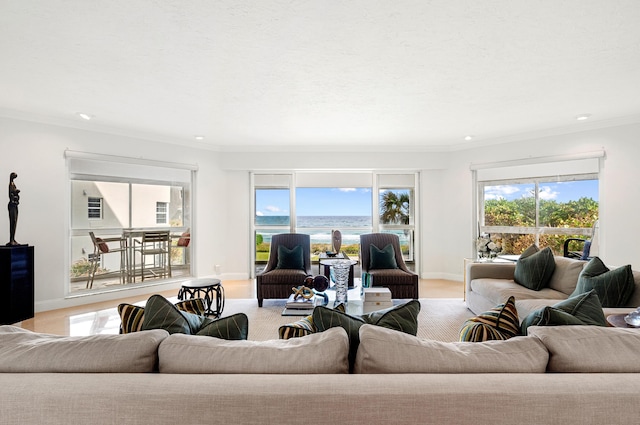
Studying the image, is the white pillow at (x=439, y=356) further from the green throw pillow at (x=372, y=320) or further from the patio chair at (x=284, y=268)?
the patio chair at (x=284, y=268)

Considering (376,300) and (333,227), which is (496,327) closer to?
(376,300)

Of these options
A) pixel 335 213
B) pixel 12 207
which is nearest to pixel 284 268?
pixel 335 213

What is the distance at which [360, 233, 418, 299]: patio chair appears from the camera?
428 cm

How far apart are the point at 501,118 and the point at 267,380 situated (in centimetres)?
445

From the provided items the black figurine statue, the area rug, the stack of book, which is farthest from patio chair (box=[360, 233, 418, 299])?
the black figurine statue

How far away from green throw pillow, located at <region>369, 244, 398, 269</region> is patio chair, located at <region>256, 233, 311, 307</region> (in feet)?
3.10

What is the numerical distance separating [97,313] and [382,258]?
3.78m

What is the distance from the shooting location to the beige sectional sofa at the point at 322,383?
0.93 m

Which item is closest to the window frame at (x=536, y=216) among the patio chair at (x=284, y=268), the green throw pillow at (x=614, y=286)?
the green throw pillow at (x=614, y=286)

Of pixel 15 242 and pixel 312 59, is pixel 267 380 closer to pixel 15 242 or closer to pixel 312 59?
pixel 312 59

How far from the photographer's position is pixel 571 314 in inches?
57.0

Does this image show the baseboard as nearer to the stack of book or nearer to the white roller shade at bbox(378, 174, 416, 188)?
the white roller shade at bbox(378, 174, 416, 188)

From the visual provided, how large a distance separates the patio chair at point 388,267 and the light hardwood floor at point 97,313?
681 mm

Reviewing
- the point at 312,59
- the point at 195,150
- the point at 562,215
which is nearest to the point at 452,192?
the point at 562,215
